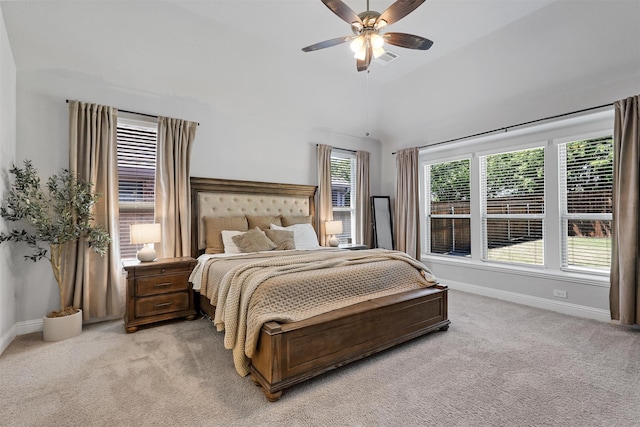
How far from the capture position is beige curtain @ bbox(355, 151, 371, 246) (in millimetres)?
5613

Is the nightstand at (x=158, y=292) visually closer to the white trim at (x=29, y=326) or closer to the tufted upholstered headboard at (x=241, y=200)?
the tufted upholstered headboard at (x=241, y=200)

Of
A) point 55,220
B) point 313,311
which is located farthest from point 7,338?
point 313,311

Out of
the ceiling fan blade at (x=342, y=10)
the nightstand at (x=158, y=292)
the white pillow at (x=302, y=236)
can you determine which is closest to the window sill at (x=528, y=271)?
the white pillow at (x=302, y=236)

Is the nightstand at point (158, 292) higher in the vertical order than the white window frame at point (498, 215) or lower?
lower

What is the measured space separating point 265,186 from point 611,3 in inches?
171

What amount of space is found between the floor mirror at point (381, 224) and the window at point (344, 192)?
→ 1.32 feet

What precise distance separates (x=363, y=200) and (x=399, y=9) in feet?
11.7

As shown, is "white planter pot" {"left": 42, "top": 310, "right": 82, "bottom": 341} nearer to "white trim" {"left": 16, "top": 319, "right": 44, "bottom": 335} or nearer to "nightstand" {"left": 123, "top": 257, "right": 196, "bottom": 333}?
"white trim" {"left": 16, "top": 319, "right": 44, "bottom": 335}

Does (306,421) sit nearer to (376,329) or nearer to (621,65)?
(376,329)

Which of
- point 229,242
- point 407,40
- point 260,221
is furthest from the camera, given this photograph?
point 260,221

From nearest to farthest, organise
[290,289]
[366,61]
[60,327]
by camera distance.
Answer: [290,289]
[60,327]
[366,61]

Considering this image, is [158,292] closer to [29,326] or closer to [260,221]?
[29,326]

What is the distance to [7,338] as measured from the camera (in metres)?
2.71

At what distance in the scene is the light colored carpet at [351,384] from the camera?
5.75 feet
